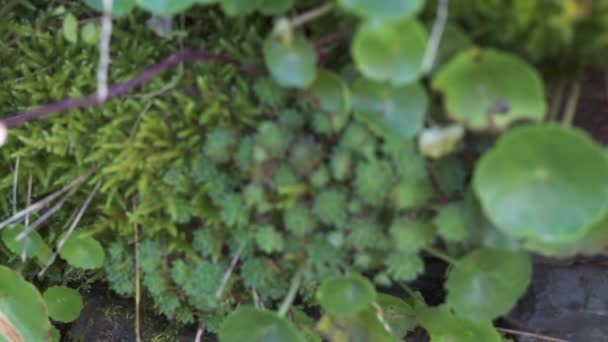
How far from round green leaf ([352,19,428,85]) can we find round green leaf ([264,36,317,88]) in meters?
0.08

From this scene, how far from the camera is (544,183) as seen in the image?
2.54ft

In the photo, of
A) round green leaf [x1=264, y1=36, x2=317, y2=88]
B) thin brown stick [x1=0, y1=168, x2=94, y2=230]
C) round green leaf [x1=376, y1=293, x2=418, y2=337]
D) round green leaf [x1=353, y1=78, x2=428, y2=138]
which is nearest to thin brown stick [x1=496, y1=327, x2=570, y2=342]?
round green leaf [x1=376, y1=293, x2=418, y2=337]

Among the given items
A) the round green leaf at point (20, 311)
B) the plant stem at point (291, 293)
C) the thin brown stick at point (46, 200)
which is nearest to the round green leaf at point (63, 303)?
the round green leaf at point (20, 311)

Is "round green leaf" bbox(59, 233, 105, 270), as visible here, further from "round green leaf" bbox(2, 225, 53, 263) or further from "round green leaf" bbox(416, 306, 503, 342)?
"round green leaf" bbox(416, 306, 503, 342)

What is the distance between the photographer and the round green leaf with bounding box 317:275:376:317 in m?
0.93

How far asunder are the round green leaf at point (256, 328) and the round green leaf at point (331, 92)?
0.33 meters

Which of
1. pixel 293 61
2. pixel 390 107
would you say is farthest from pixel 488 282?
pixel 293 61

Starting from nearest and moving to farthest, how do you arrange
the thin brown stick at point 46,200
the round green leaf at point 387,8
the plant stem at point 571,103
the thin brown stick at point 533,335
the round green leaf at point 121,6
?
the round green leaf at point 387,8 → the plant stem at point 571,103 → the round green leaf at point 121,6 → the thin brown stick at point 46,200 → the thin brown stick at point 533,335

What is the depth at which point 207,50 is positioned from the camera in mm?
Answer: 1013

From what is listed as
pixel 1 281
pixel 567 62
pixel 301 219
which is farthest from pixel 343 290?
pixel 1 281

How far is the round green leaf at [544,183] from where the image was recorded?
745mm

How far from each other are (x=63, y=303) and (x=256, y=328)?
1.55 ft

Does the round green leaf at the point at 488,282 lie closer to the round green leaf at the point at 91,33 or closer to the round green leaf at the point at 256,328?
the round green leaf at the point at 256,328

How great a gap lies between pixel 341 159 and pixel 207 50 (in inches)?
12.2
